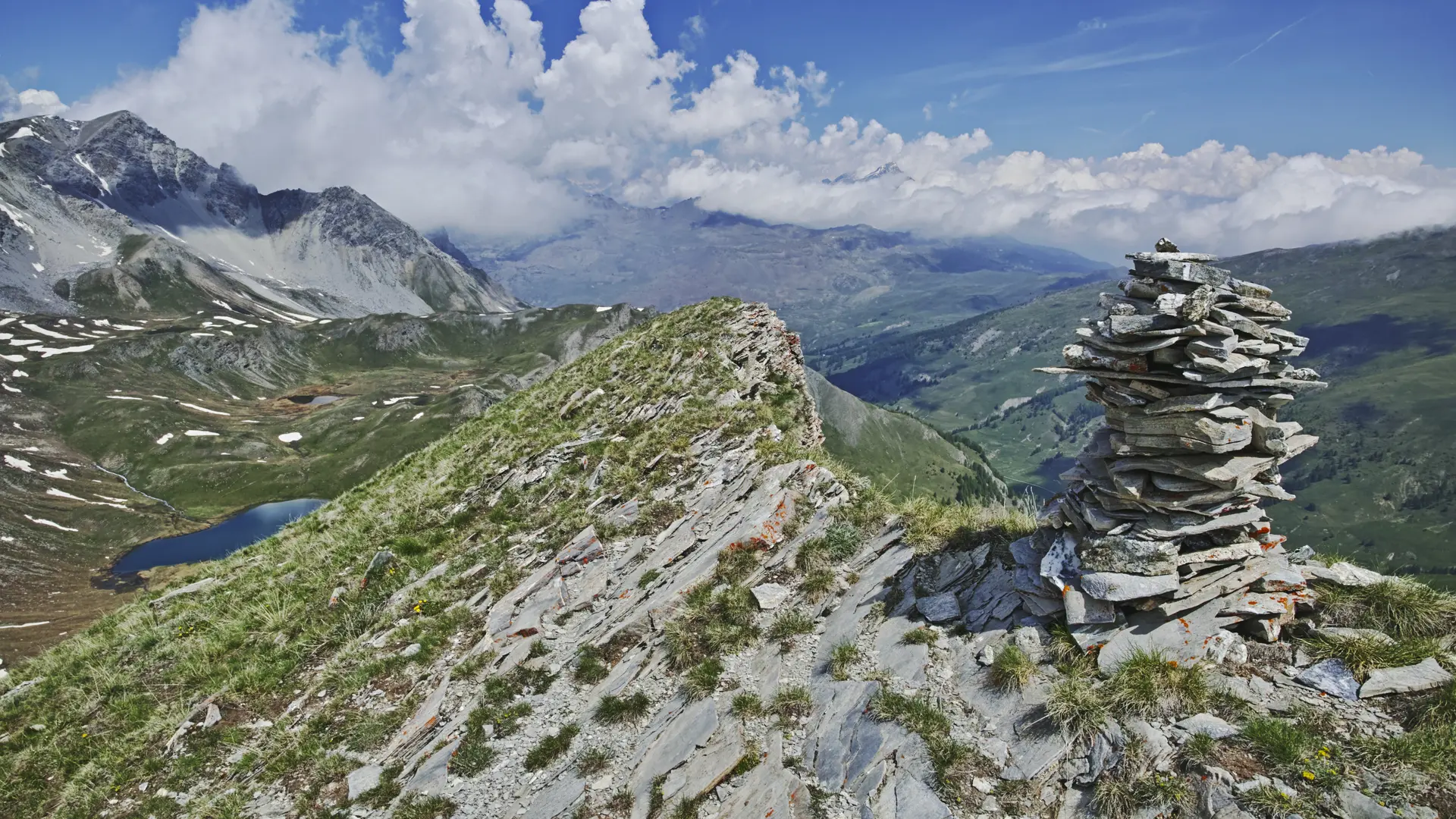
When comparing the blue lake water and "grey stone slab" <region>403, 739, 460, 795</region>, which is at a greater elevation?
"grey stone slab" <region>403, 739, 460, 795</region>

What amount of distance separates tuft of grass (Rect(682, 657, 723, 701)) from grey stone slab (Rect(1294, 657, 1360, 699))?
33.9ft

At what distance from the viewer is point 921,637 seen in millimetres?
13367

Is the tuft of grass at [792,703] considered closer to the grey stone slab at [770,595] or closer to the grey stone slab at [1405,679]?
the grey stone slab at [770,595]

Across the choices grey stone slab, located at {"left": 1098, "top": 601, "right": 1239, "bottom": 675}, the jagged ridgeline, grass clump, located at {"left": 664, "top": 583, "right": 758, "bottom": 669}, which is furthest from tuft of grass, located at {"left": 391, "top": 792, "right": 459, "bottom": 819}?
grey stone slab, located at {"left": 1098, "top": 601, "right": 1239, "bottom": 675}

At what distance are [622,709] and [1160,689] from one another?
33.9 ft

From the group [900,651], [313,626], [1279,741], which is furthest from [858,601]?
[313,626]

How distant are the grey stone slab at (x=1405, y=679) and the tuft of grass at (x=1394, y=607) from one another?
3.03 ft

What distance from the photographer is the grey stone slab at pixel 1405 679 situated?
30.6 feet

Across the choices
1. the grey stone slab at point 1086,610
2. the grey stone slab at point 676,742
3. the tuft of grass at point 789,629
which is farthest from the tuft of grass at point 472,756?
the grey stone slab at point 1086,610

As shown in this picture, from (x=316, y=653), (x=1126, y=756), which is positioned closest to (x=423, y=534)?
(x=316, y=653)

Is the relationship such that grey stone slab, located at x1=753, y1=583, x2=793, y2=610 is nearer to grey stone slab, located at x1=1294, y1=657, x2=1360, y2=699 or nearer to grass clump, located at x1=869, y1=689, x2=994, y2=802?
grass clump, located at x1=869, y1=689, x2=994, y2=802

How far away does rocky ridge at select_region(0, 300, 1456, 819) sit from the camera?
9.73 metres

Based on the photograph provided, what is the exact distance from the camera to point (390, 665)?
17.7 metres

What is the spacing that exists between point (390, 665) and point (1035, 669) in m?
16.5
